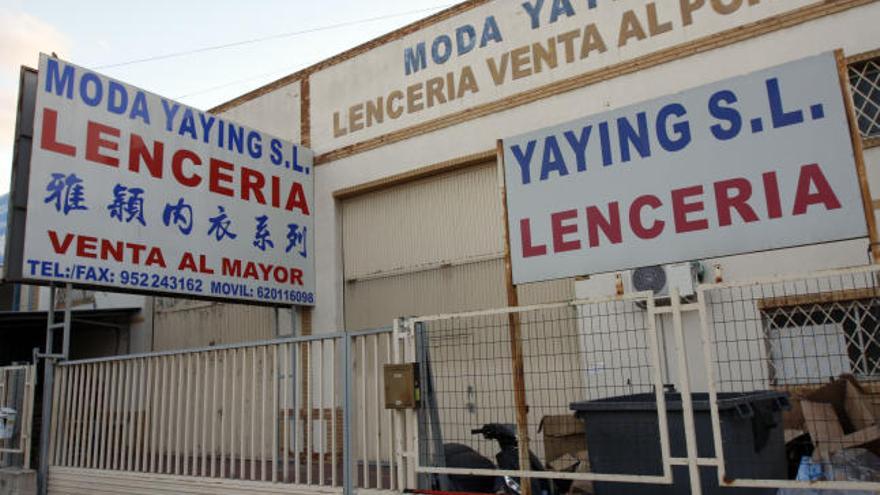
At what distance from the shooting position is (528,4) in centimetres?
1043

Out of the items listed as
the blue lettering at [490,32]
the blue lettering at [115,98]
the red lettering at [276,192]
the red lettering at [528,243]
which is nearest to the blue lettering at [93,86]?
the blue lettering at [115,98]

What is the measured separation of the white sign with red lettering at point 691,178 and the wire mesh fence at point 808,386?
1.51 feet

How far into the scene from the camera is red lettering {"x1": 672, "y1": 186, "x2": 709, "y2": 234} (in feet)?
16.9

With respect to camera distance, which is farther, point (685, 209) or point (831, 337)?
point (831, 337)

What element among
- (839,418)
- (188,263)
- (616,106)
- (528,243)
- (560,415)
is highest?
(616,106)

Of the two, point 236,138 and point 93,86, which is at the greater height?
point 93,86

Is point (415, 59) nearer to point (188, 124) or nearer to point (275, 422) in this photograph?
point (188, 124)

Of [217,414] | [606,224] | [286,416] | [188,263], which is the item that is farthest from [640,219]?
[188,263]

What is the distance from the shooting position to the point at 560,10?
10.1 m

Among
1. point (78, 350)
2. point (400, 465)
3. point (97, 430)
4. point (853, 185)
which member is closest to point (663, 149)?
point (853, 185)

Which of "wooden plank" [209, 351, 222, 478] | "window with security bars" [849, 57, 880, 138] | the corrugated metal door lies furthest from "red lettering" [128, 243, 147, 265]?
"window with security bars" [849, 57, 880, 138]

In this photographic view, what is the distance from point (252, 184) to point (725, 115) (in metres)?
7.72

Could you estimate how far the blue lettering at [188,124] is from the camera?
10.2m

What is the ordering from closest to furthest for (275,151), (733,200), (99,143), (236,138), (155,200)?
1. (733,200)
2. (99,143)
3. (155,200)
4. (236,138)
5. (275,151)
